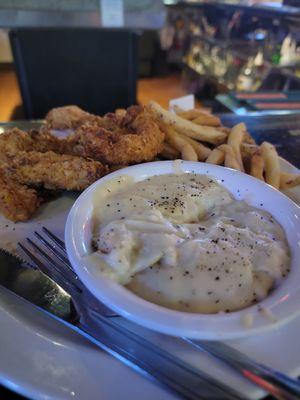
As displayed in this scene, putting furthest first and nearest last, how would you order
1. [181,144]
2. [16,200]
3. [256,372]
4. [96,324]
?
1. [181,144]
2. [16,200]
3. [96,324]
4. [256,372]

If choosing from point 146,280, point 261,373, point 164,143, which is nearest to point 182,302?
point 146,280

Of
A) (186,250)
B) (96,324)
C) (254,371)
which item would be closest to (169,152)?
(186,250)

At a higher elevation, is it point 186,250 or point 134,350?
point 186,250

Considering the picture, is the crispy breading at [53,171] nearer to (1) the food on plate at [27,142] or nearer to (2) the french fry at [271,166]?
(1) the food on plate at [27,142]

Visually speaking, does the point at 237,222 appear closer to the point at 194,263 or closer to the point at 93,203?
the point at 194,263

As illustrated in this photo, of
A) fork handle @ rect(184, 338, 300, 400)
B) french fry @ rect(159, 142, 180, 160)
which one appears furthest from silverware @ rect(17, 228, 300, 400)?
french fry @ rect(159, 142, 180, 160)

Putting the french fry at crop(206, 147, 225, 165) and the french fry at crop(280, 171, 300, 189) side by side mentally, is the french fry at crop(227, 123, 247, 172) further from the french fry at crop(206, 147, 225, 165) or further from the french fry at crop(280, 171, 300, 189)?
the french fry at crop(280, 171, 300, 189)

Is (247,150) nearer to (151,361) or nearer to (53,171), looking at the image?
(53,171)
